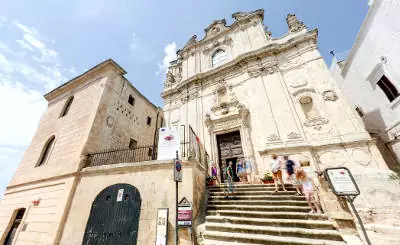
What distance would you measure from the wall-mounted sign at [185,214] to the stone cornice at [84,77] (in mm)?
10277

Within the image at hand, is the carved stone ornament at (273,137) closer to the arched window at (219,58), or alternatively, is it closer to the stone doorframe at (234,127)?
the stone doorframe at (234,127)

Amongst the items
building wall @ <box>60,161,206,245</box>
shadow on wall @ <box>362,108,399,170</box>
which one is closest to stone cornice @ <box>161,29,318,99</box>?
shadow on wall @ <box>362,108,399,170</box>

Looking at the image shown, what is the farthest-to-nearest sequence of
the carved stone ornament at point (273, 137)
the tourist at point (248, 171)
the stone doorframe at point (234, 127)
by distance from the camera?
the stone doorframe at point (234, 127), the carved stone ornament at point (273, 137), the tourist at point (248, 171)

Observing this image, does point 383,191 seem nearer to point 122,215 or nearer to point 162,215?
point 162,215

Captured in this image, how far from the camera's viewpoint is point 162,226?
16.4 ft

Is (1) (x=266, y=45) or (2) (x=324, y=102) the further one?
(1) (x=266, y=45)

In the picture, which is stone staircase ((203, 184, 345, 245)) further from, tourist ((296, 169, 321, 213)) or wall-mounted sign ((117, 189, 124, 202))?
wall-mounted sign ((117, 189, 124, 202))

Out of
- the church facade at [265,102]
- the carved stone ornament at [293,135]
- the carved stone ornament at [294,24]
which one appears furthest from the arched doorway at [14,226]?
the carved stone ornament at [294,24]

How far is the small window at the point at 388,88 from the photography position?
8.21m

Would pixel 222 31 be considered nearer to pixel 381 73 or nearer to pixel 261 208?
pixel 381 73

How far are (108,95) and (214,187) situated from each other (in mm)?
8485

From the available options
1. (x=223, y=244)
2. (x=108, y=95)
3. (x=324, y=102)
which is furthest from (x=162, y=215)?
(x=324, y=102)

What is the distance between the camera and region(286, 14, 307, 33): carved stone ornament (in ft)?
38.9

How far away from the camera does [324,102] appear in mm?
8961
